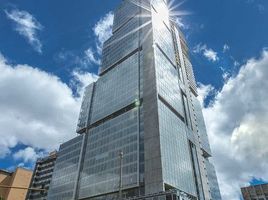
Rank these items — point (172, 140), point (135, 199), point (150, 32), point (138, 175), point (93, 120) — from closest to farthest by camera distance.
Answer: point (135, 199), point (138, 175), point (172, 140), point (93, 120), point (150, 32)

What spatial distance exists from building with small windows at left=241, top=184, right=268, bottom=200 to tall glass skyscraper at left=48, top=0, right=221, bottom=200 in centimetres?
1446

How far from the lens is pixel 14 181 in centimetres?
5675

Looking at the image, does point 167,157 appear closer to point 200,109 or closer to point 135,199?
point 135,199

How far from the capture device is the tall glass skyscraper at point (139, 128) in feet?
236

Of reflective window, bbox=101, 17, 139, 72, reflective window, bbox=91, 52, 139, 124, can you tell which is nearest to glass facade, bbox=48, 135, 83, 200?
reflective window, bbox=91, 52, 139, 124

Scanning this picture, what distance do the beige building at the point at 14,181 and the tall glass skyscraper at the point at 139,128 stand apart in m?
23.8

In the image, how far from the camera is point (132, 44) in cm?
11794

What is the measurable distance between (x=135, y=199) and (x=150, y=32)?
80075 mm

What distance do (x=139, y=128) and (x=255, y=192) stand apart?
6609 centimetres

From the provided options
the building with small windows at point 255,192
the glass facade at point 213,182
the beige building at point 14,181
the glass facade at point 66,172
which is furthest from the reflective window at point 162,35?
the beige building at point 14,181

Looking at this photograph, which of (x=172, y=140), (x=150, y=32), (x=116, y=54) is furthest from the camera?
(x=116, y=54)

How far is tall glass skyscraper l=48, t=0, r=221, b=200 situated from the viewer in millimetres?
71938

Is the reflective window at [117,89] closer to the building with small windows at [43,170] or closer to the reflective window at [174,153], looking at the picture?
the reflective window at [174,153]

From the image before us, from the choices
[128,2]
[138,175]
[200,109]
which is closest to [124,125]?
[138,175]
